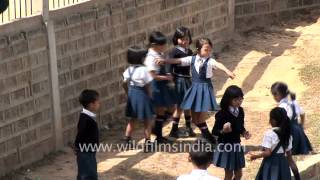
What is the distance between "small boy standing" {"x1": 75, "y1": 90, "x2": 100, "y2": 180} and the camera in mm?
7691

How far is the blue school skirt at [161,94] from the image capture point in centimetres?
955

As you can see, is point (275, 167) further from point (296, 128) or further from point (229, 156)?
point (296, 128)

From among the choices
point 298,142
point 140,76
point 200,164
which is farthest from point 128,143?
point 200,164

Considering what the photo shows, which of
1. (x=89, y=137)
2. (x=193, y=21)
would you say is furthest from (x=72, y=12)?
(x=193, y=21)

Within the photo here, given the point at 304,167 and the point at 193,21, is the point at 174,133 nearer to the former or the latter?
the point at 304,167

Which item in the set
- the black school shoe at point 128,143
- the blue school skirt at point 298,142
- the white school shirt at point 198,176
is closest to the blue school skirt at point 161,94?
the black school shoe at point 128,143

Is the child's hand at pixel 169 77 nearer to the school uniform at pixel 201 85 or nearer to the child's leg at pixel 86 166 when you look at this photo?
the school uniform at pixel 201 85

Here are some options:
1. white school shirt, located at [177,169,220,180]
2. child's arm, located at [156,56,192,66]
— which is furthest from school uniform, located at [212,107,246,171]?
white school shirt, located at [177,169,220,180]

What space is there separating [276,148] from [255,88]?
4175 millimetres

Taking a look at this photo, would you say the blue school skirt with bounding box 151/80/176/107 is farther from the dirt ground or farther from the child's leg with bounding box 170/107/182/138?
the dirt ground

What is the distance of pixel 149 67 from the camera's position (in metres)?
9.31

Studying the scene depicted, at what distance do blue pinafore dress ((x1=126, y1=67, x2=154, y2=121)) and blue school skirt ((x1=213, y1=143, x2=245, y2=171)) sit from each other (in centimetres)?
132

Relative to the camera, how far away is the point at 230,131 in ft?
26.4

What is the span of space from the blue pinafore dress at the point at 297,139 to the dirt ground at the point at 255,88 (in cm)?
52
